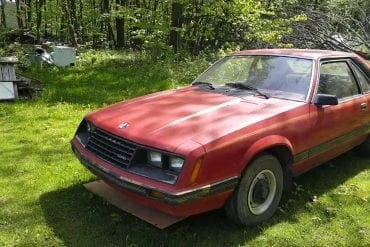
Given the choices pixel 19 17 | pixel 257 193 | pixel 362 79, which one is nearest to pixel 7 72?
pixel 257 193

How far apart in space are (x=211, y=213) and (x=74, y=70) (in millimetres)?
7764

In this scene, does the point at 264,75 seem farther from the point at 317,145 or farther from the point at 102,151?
the point at 102,151

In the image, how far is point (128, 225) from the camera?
13.1 ft

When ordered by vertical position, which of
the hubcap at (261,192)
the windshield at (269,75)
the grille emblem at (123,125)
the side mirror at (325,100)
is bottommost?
the hubcap at (261,192)

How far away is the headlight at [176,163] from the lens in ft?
11.2

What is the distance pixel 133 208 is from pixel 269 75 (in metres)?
2.10

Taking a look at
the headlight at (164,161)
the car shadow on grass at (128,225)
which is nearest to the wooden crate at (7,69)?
the car shadow on grass at (128,225)

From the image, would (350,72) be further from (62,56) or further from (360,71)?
(62,56)

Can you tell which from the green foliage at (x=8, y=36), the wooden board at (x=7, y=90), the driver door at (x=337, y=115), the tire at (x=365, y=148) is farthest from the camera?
the green foliage at (x=8, y=36)

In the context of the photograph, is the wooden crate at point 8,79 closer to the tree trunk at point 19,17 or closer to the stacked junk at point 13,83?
the stacked junk at point 13,83

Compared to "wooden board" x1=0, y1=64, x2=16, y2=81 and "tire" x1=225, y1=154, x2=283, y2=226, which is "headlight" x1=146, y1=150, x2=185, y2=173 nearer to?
"tire" x1=225, y1=154, x2=283, y2=226

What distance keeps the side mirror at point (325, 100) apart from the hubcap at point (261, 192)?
3.06ft

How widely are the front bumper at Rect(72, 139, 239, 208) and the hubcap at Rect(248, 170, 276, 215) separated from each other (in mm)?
376

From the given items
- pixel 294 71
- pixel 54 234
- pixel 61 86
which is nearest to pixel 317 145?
pixel 294 71
